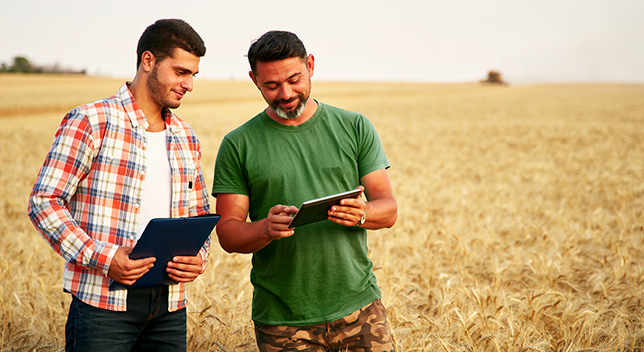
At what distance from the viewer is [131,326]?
230 centimetres

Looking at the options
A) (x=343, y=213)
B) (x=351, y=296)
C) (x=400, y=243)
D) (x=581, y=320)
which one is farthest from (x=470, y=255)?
(x=343, y=213)

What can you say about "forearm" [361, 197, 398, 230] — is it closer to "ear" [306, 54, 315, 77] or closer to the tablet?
the tablet

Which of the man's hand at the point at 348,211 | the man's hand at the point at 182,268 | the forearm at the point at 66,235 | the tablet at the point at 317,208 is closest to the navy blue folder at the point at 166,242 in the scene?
the man's hand at the point at 182,268

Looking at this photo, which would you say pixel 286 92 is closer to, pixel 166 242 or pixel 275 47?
pixel 275 47

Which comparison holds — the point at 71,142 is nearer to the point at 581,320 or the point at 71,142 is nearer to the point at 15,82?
the point at 581,320

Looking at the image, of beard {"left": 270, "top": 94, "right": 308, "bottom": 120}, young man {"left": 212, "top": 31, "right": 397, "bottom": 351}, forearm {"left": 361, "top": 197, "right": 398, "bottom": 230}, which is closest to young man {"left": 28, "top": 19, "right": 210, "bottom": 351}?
young man {"left": 212, "top": 31, "right": 397, "bottom": 351}

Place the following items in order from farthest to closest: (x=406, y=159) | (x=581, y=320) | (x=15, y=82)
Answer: (x=15, y=82) < (x=406, y=159) < (x=581, y=320)

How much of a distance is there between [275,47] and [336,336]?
5.00 ft

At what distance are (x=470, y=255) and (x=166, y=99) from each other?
4.53 m

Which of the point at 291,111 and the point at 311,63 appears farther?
the point at 311,63

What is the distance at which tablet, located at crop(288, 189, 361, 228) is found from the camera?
1.96 m

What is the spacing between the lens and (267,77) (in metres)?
2.46

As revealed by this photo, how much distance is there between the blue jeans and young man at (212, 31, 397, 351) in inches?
17.2

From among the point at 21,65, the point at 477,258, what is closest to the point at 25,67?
the point at 21,65
